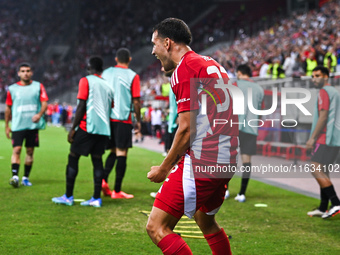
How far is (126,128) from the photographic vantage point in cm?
724

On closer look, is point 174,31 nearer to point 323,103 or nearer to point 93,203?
point 323,103

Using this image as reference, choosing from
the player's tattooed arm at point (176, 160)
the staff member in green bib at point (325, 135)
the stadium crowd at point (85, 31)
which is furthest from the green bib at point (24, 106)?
the stadium crowd at point (85, 31)

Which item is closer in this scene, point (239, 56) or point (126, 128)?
point (126, 128)

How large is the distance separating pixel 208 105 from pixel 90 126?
3.69m

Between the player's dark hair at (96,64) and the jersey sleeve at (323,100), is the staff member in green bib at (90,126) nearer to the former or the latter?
the player's dark hair at (96,64)

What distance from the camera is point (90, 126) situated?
659 cm

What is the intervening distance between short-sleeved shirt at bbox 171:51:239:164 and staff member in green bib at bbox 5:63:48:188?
5666 mm

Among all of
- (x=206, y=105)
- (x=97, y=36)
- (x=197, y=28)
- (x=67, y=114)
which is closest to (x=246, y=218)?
(x=206, y=105)

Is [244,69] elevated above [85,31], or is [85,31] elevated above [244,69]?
[85,31]

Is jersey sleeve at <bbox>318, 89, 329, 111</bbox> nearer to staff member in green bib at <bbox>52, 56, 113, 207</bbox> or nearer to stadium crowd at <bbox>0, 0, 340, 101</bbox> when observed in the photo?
staff member in green bib at <bbox>52, 56, 113, 207</bbox>

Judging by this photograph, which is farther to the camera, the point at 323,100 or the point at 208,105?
the point at 323,100

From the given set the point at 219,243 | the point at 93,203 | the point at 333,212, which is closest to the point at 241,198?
the point at 333,212

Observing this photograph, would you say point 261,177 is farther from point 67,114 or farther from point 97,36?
point 97,36

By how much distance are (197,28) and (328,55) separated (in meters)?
31.4
